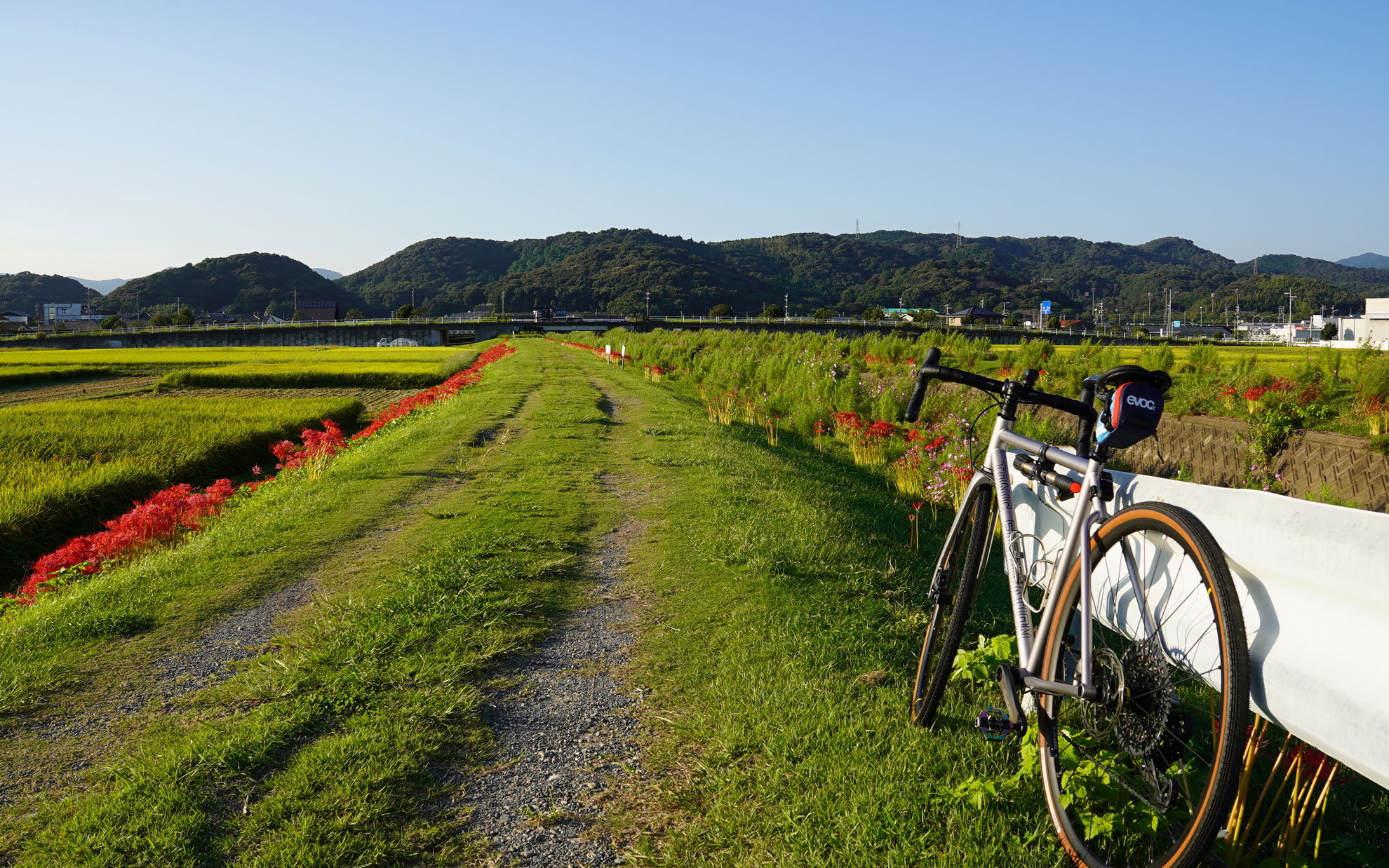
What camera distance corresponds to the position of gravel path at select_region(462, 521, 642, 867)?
2.65 meters

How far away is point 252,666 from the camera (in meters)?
4.08

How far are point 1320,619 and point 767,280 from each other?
16422 centimetres

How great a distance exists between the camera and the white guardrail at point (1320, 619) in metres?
1.76

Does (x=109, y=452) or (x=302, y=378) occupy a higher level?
(x=302, y=378)

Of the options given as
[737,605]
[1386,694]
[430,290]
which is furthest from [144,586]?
[430,290]

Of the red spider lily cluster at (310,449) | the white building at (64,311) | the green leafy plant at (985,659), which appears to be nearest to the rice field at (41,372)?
the red spider lily cluster at (310,449)

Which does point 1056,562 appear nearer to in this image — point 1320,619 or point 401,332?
point 1320,619

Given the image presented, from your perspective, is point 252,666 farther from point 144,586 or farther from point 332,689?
point 144,586

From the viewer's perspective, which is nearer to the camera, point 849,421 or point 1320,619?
point 1320,619

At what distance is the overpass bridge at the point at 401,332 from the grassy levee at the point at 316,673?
188 feet

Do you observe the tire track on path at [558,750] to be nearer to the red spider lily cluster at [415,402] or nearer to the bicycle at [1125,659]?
the bicycle at [1125,659]

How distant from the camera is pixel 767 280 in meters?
162

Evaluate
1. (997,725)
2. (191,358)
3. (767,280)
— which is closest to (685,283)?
(767,280)

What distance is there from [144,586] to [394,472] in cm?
412
